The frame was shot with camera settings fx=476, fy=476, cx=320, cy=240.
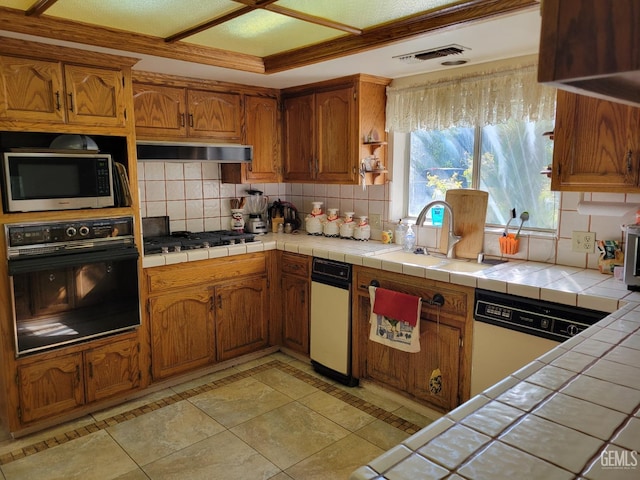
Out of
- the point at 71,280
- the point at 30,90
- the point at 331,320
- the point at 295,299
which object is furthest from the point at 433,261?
the point at 30,90

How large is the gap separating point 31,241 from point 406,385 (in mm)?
2247

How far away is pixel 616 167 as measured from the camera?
7.00 ft

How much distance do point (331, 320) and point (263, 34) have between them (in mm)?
1833

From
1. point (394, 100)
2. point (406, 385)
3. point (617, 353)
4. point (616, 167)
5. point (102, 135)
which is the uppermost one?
point (394, 100)

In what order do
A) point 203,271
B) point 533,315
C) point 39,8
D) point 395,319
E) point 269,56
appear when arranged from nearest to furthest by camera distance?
point 39,8 → point 533,315 → point 395,319 → point 269,56 → point 203,271

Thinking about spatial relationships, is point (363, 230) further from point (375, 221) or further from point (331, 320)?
point (331, 320)

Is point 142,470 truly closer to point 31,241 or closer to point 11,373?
point 11,373

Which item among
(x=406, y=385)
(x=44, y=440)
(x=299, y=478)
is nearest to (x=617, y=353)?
(x=299, y=478)

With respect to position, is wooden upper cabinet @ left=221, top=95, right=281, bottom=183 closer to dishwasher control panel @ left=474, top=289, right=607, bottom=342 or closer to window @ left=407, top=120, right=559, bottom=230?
window @ left=407, top=120, right=559, bottom=230

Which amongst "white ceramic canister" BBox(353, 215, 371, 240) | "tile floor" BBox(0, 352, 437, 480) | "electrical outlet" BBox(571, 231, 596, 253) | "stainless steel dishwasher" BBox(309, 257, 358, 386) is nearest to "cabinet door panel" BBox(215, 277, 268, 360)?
"tile floor" BBox(0, 352, 437, 480)

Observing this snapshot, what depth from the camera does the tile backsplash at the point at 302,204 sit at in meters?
2.64

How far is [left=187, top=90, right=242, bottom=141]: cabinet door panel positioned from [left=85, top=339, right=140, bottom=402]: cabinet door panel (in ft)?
4.94

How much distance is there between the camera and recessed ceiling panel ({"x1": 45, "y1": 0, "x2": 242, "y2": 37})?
212 centimetres

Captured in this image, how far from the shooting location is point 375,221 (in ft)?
12.0
